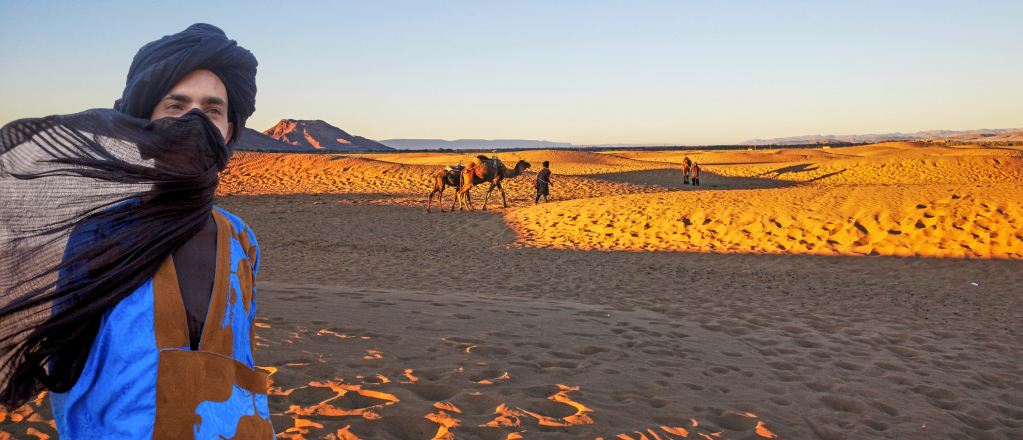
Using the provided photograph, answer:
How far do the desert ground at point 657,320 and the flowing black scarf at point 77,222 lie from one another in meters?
2.01

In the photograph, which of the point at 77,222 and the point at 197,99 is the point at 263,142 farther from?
the point at 77,222

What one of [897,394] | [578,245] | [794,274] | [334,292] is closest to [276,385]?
[334,292]

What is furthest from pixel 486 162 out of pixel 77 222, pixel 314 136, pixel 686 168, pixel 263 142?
pixel 314 136

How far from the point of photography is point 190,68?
1410mm

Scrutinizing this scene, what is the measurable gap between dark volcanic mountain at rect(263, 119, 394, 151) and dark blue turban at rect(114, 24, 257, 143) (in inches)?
6845

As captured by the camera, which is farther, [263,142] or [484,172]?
[263,142]

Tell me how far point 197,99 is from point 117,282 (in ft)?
1.74

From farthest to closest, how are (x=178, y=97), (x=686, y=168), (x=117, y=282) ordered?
(x=686, y=168)
(x=178, y=97)
(x=117, y=282)

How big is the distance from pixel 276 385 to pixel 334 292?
3.49m

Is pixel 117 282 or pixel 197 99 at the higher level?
pixel 197 99

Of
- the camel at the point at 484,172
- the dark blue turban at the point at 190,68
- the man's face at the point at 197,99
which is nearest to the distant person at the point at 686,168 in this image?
the camel at the point at 484,172

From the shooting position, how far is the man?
1054 millimetres

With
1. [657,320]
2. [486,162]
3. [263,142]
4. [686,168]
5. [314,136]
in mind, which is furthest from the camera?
[314,136]

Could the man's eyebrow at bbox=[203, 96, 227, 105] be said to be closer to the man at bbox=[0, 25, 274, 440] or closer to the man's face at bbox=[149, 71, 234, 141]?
the man's face at bbox=[149, 71, 234, 141]
